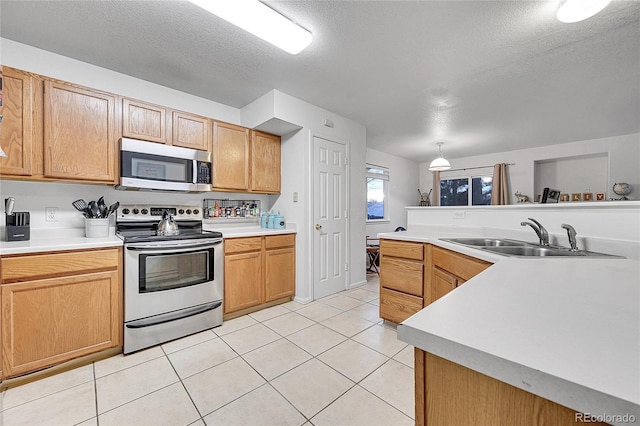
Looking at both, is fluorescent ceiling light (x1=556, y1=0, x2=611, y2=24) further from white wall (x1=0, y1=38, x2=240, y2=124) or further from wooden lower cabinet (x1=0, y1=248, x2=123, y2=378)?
wooden lower cabinet (x1=0, y1=248, x2=123, y2=378)

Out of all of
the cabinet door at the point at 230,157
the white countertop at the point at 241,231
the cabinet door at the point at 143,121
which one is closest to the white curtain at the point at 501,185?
the white countertop at the point at 241,231

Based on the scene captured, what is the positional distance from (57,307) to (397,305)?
102 inches

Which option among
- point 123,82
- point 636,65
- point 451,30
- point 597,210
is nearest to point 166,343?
point 123,82

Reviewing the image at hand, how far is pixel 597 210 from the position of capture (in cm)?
153

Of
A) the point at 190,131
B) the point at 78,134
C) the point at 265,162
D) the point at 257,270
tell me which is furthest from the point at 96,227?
the point at 265,162

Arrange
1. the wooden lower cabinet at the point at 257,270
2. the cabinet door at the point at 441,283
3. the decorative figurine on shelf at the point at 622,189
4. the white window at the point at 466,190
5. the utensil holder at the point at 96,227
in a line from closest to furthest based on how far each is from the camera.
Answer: the cabinet door at the point at 441,283, the utensil holder at the point at 96,227, the wooden lower cabinet at the point at 257,270, the decorative figurine on shelf at the point at 622,189, the white window at the point at 466,190

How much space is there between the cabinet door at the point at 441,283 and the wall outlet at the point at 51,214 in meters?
3.22

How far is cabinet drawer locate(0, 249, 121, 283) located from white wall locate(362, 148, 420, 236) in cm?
469

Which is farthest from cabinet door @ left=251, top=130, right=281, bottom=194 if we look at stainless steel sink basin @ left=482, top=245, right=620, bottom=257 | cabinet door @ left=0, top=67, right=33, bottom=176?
stainless steel sink basin @ left=482, top=245, right=620, bottom=257

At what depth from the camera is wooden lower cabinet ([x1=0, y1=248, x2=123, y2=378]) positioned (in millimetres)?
1662

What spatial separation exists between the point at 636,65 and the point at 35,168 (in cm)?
519

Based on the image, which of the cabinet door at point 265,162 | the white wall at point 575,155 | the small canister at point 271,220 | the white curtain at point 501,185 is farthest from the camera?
the white curtain at point 501,185

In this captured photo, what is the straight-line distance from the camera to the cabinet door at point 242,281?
8.78ft

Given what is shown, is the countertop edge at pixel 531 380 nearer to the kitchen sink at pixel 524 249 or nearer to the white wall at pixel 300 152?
the kitchen sink at pixel 524 249
